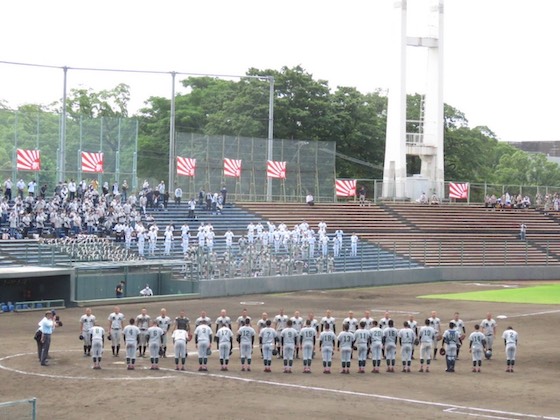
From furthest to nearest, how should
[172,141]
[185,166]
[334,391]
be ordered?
[185,166], [172,141], [334,391]

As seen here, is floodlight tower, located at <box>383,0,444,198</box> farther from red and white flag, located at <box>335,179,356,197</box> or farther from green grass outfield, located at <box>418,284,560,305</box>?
green grass outfield, located at <box>418,284,560,305</box>

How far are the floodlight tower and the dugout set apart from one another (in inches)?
1476

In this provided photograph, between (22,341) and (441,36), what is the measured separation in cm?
5345

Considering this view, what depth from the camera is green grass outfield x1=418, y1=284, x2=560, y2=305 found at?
5272 centimetres

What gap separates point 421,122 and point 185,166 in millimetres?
22757

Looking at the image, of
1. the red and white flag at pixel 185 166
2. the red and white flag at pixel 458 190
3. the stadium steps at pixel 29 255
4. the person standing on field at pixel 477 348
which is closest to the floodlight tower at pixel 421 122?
the red and white flag at pixel 458 190

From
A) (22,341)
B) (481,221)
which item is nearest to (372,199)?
(481,221)

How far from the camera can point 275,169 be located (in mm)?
73375

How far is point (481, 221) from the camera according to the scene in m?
76.5

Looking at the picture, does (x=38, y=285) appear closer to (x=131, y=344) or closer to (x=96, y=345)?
(x=96, y=345)

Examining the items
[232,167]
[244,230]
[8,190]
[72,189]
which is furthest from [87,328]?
[232,167]

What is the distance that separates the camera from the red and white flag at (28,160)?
59031mm

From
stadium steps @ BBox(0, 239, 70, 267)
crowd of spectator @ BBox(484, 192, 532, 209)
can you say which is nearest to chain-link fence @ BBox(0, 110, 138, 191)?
stadium steps @ BBox(0, 239, 70, 267)

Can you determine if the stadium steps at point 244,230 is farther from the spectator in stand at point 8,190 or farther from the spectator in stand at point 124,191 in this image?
the spectator in stand at point 8,190
